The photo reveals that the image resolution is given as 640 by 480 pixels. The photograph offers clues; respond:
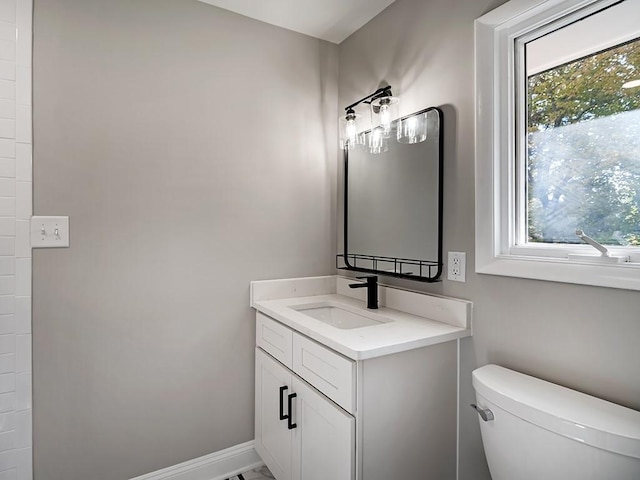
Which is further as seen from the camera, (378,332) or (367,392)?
(378,332)

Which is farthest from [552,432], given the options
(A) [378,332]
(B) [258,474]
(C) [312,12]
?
(C) [312,12]

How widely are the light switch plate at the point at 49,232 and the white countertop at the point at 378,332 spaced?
89 cm

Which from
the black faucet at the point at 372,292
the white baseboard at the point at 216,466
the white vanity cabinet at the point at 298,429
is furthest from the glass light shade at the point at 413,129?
the white baseboard at the point at 216,466

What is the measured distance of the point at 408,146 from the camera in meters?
1.68

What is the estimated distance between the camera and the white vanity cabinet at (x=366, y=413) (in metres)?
1.18

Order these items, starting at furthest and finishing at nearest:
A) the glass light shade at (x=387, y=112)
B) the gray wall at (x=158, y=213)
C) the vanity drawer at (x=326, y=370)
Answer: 1. the glass light shade at (x=387, y=112)
2. the gray wall at (x=158, y=213)
3. the vanity drawer at (x=326, y=370)

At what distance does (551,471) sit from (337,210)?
1506 millimetres

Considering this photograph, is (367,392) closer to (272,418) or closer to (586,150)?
(272,418)

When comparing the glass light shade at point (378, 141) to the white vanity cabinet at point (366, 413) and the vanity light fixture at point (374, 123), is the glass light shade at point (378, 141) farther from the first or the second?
the white vanity cabinet at point (366, 413)

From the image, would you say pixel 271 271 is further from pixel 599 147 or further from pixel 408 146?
pixel 599 147

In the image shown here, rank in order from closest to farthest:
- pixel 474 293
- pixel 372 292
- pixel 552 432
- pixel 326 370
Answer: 1. pixel 552 432
2. pixel 326 370
3. pixel 474 293
4. pixel 372 292

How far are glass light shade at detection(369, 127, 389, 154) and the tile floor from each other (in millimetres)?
1660

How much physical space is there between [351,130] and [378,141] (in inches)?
7.5

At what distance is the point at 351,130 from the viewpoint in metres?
1.91
